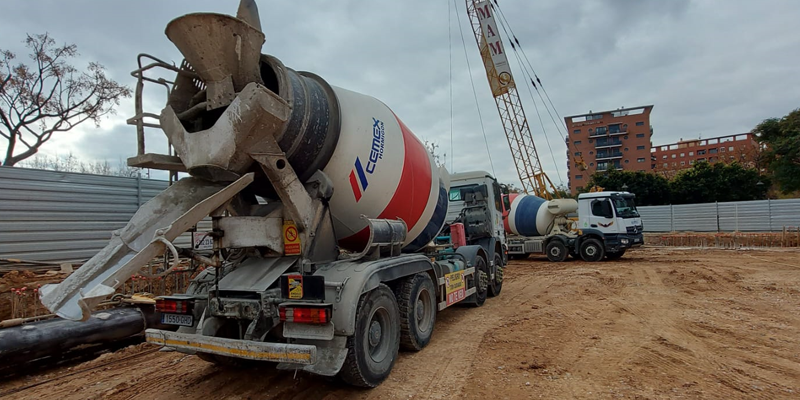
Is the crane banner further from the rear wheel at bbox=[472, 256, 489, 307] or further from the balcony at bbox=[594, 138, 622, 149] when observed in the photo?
the balcony at bbox=[594, 138, 622, 149]

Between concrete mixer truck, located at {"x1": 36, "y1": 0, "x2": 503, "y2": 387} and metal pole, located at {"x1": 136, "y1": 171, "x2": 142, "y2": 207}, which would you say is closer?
concrete mixer truck, located at {"x1": 36, "y1": 0, "x2": 503, "y2": 387}

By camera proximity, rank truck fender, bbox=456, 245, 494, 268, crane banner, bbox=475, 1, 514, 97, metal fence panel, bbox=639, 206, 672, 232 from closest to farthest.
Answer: truck fender, bbox=456, 245, 494, 268, metal fence panel, bbox=639, 206, 672, 232, crane banner, bbox=475, 1, 514, 97

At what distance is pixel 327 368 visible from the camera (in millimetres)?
4039

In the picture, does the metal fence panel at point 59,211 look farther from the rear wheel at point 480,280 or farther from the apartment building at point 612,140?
the apartment building at point 612,140

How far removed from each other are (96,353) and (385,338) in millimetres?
4226

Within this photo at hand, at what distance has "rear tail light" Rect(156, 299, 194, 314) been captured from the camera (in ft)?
15.3

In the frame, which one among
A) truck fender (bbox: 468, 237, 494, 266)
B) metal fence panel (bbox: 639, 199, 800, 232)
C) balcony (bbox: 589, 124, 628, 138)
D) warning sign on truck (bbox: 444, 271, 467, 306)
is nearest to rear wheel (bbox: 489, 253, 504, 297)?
truck fender (bbox: 468, 237, 494, 266)

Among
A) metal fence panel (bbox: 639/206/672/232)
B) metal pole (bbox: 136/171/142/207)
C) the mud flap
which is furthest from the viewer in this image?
metal fence panel (bbox: 639/206/672/232)

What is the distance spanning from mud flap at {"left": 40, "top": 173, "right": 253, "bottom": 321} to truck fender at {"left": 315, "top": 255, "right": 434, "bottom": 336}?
1.32 m

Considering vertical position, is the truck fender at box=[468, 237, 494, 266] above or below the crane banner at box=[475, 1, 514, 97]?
below

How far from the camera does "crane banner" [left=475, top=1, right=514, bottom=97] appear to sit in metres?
34.0

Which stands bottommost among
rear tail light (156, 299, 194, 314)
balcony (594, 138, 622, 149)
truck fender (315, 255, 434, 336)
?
rear tail light (156, 299, 194, 314)

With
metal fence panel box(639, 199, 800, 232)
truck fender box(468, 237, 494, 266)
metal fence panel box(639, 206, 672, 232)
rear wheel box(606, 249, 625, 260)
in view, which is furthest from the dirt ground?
metal fence panel box(639, 206, 672, 232)

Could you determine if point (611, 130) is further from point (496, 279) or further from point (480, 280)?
point (480, 280)
